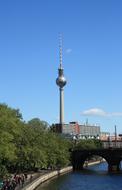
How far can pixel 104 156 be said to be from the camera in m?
167

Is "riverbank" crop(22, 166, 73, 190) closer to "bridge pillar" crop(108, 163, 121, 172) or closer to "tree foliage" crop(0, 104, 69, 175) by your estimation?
"tree foliage" crop(0, 104, 69, 175)

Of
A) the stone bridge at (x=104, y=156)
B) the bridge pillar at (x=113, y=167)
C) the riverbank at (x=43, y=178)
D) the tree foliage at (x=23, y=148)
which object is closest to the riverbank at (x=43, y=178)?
the riverbank at (x=43, y=178)

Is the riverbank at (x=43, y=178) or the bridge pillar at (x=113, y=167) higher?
the bridge pillar at (x=113, y=167)

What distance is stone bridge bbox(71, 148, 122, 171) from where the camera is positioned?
6417 inches

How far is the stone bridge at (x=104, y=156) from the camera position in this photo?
535 feet

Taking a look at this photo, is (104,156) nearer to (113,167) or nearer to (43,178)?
(113,167)

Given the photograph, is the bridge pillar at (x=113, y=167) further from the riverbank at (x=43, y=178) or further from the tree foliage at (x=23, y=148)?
the tree foliage at (x=23, y=148)

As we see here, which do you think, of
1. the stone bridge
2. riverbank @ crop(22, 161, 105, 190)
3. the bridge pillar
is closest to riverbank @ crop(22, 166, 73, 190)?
riverbank @ crop(22, 161, 105, 190)

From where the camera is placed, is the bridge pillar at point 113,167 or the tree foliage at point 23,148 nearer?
the tree foliage at point 23,148

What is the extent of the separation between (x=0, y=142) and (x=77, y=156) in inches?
3446

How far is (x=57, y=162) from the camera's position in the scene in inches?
5595

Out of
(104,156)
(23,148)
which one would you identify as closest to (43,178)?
(23,148)

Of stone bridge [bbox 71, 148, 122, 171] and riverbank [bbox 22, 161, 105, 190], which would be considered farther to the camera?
stone bridge [bbox 71, 148, 122, 171]

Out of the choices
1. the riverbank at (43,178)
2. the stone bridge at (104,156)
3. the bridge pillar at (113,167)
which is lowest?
the riverbank at (43,178)
